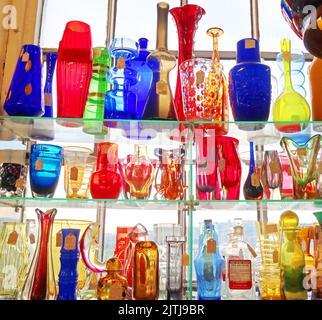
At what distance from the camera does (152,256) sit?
1.12 meters

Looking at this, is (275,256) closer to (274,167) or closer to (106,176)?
(274,167)

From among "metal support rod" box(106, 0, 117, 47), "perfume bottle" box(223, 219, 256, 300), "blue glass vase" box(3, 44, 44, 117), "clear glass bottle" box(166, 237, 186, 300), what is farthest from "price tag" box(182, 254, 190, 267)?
"metal support rod" box(106, 0, 117, 47)

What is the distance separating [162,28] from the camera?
134 cm

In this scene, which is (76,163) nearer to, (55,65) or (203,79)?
(55,65)

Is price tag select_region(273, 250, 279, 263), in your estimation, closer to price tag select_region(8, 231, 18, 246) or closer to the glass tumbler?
the glass tumbler

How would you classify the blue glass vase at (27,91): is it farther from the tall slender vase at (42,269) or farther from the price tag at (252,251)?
the price tag at (252,251)

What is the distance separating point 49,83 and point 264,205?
2.83ft

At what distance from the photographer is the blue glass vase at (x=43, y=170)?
120cm

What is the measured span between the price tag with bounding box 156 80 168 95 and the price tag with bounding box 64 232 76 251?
55 centimetres

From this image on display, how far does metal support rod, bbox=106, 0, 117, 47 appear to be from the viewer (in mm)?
2363

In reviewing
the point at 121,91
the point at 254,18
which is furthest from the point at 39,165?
the point at 254,18

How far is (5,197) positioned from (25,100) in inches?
12.3

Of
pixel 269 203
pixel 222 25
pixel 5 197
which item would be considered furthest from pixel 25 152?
pixel 222 25
